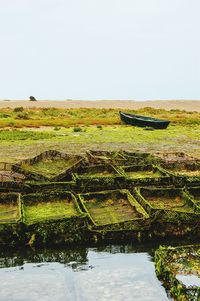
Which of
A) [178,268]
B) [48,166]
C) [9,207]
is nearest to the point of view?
[178,268]

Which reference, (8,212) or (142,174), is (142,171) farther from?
(8,212)

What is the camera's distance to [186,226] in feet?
35.0

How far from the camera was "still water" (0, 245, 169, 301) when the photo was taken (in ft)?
26.3

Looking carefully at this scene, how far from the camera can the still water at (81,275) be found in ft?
26.3

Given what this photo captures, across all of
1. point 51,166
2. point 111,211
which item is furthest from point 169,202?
point 51,166

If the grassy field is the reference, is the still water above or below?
below

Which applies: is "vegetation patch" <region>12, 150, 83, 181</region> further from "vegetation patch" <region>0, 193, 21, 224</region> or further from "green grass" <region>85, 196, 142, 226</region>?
"green grass" <region>85, 196, 142, 226</region>

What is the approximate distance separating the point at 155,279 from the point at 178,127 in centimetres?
2976

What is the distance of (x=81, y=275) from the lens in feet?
29.2

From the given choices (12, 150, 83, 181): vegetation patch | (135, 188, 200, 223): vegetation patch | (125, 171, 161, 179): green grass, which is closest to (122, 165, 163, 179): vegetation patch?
(125, 171, 161, 179): green grass

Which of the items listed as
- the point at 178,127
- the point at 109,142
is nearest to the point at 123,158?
the point at 109,142

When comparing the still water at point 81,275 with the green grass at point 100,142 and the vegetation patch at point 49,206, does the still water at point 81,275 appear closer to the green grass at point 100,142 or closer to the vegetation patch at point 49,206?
the vegetation patch at point 49,206

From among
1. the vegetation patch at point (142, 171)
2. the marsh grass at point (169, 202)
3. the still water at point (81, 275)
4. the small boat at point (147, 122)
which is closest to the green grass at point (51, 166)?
the vegetation patch at point (142, 171)

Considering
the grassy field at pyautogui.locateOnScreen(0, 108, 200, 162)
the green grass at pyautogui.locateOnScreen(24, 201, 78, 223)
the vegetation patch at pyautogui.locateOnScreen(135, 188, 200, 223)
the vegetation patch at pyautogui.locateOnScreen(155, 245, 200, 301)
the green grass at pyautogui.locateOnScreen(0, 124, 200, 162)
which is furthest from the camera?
the grassy field at pyautogui.locateOnScreen(0, 108, 200, 162)
